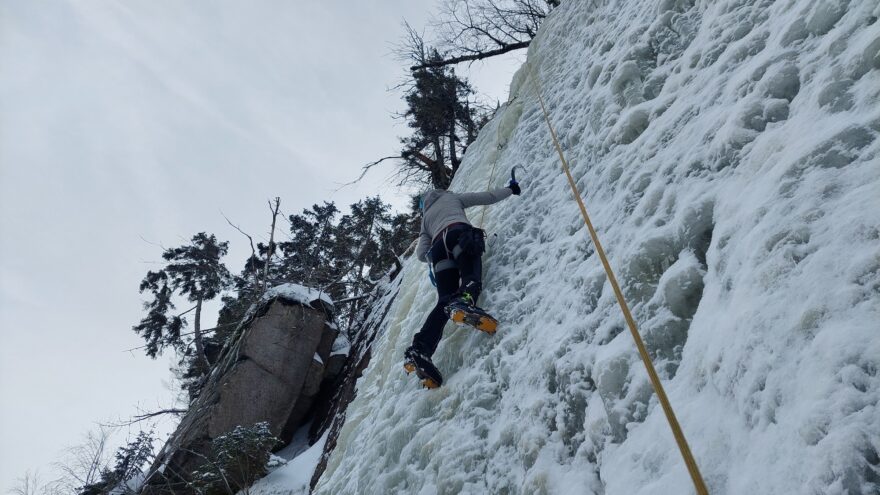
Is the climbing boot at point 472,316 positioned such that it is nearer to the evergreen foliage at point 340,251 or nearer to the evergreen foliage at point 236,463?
the evergreen foliage at point 236,463

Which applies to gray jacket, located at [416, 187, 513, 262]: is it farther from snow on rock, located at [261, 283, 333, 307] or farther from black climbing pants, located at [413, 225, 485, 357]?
snow on rock, located at [261, 283, 333, 307]

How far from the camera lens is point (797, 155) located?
7.48 feet

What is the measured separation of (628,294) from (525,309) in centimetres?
113

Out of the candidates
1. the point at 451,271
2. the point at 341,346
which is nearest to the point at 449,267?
the point at 451,271

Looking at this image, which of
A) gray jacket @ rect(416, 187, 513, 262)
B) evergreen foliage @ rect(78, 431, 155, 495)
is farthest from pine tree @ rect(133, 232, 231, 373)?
gray jacket @ rect(416, 187, 513, 262)

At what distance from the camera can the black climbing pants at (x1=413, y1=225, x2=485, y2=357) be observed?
14.3 feet

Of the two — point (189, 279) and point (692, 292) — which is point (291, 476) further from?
point (189, 279)

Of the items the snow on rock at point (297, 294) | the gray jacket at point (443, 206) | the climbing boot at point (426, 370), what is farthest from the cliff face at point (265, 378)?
the climbing boot at point (426, 370)

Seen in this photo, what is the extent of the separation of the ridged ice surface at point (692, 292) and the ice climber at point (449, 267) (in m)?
0.19

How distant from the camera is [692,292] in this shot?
2.51 meters

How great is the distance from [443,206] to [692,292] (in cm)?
305

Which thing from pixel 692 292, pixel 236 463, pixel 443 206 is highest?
pixel 443 206

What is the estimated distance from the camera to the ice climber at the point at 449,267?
4.04m

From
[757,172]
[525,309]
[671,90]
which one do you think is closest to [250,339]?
[525,309]
